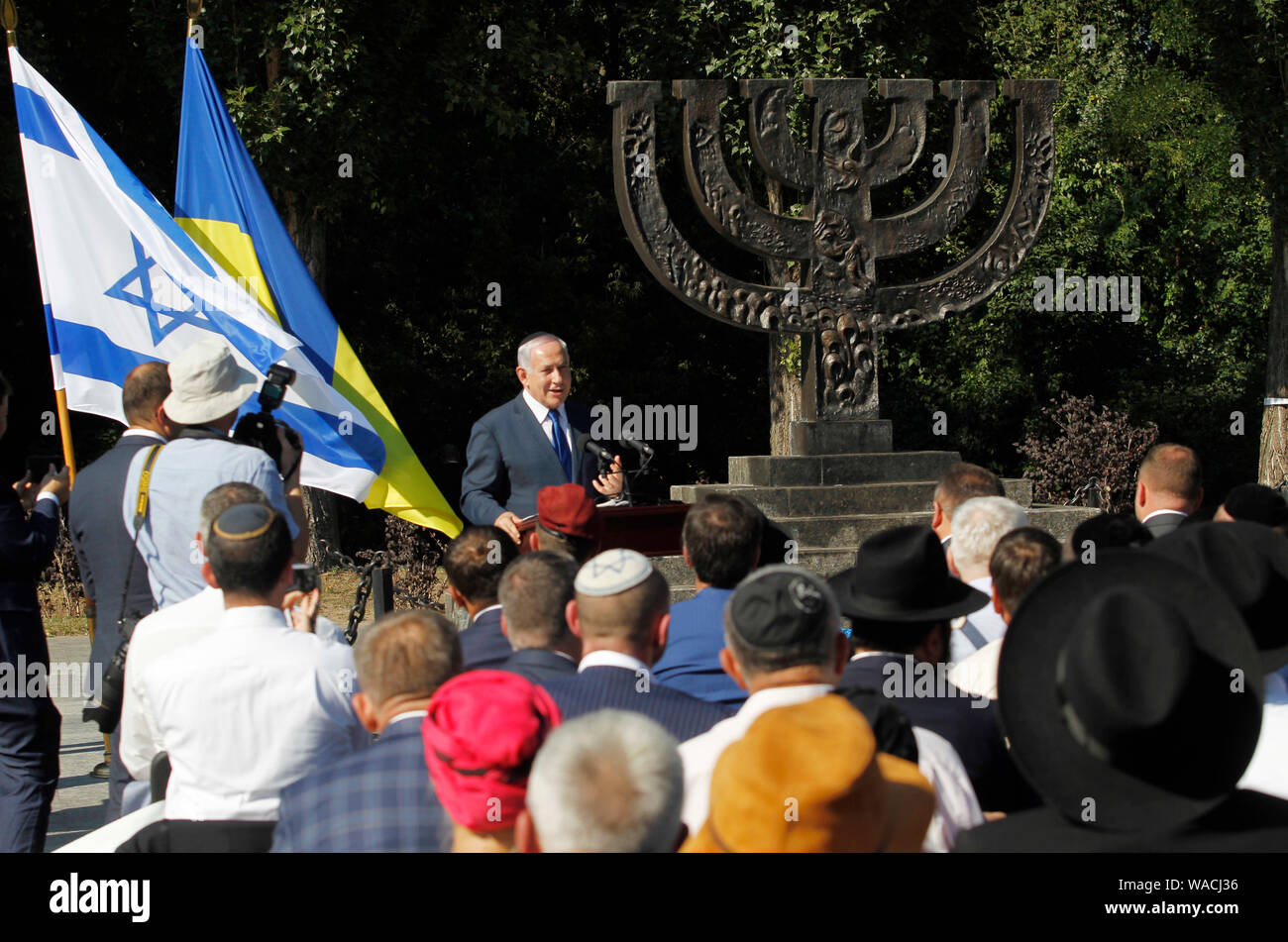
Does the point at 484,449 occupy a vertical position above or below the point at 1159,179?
below

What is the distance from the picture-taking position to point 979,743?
9.30 ft

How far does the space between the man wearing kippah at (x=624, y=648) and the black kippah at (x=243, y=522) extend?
2.26ft

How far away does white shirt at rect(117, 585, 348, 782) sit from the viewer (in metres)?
3.27

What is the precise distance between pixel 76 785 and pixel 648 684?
136 inches

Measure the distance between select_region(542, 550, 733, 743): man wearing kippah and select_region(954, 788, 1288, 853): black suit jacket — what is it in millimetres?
864

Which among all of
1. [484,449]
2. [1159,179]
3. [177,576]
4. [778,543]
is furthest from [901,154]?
[1159,179]

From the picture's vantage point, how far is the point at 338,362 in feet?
18.7

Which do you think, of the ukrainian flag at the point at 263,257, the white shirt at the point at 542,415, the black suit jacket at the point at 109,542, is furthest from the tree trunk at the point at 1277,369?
the black suit jacket at the point at 109,542

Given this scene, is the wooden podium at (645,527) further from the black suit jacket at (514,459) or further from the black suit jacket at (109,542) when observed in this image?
the black suit jacket at (109,542)

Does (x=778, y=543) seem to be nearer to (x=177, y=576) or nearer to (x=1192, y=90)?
(x=177, y=576)

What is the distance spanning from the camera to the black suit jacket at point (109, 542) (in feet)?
13.0

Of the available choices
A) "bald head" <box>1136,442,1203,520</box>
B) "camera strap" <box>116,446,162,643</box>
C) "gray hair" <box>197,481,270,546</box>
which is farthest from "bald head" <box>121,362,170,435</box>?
"bald head" <box>1136,442,1203,520</box>

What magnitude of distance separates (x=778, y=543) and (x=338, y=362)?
7.15ft

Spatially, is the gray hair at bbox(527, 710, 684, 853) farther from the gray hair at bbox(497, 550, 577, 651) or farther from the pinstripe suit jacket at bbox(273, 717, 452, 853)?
the gray hair at bbox(497, 550, 577, 651)
